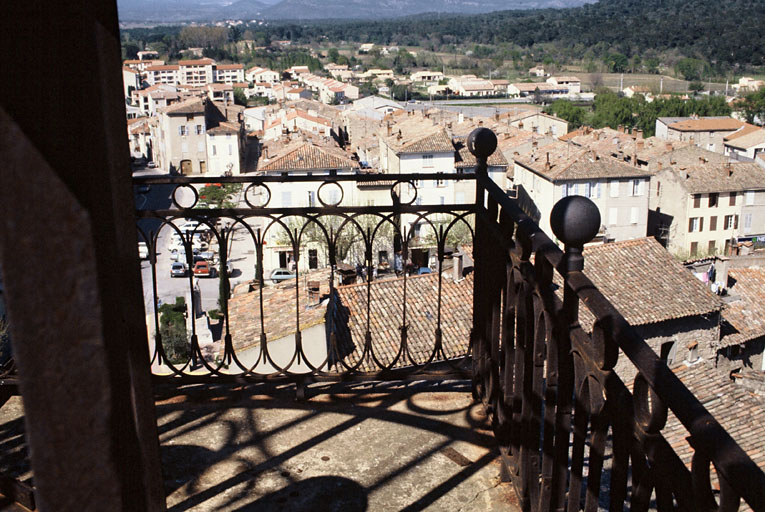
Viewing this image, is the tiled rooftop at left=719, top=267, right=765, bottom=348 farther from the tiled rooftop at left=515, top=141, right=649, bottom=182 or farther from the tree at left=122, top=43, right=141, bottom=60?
the tree at left=122, top=43, right=141, bottom=60

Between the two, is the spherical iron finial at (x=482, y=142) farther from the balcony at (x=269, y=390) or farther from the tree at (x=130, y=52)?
the tree at (x=130, y=52)

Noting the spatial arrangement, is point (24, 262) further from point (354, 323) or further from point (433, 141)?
point (433, 141)

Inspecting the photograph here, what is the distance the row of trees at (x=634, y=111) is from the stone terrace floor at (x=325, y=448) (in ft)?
217

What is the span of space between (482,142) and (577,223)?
1.18 m

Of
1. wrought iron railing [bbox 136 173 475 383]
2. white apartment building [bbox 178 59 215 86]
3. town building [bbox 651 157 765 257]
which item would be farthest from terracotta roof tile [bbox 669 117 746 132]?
white apartment building [bbox 178 59 215 86]

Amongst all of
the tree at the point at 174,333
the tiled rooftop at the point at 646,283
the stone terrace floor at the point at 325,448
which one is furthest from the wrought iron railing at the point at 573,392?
the tiled rooftop at the point at 646,283

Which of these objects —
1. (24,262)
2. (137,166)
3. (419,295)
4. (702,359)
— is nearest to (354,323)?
(419,295)

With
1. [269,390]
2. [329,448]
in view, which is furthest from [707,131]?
[329,448]

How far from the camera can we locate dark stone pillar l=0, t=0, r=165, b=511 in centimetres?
96

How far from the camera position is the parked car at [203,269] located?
32.6 m

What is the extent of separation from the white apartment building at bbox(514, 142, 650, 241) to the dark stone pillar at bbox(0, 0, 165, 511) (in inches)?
1300

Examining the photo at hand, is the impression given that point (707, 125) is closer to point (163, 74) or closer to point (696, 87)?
point (696, 87)

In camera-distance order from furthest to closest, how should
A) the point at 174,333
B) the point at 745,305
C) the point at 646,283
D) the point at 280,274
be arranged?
the point at 280,274, the point at 745,305, the point at 174,333, the point at 646,283

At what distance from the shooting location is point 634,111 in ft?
229
